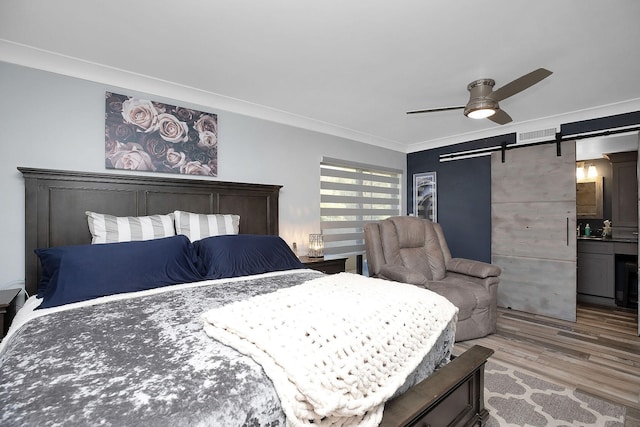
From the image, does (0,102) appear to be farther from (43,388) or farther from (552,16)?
(552,16)

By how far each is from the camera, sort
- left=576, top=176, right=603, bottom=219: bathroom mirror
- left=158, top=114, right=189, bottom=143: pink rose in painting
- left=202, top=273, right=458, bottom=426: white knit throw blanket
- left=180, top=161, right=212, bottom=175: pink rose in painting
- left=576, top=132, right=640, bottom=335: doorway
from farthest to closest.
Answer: left=576, top=176, right=603, bottom=219: bathroom mirror → left=576, top=132, right=640, bottom=335: doorway → left=180, top=161, right=212, bottom=175: pink rose in painting → left=158, top=114, right=189, bottom=143: pink rose in painting → left=202, top=273, right=458, bottom=426: white knit throw blanket

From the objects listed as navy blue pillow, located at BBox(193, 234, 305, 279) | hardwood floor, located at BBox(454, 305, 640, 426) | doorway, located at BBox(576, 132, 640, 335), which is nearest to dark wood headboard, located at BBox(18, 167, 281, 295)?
navy blue pillow, located at BBox(193, 234, 305, 279)

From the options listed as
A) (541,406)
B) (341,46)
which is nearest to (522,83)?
(341,46)

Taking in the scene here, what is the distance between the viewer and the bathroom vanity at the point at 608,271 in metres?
4.00

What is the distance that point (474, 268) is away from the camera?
3.23 metres

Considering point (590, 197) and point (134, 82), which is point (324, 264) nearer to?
point (134, 82)

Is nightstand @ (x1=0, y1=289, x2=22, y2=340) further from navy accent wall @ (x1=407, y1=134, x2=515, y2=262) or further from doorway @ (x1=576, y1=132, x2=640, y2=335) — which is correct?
doorway @ (x1=576, y1=132, x2=640, y2=335)

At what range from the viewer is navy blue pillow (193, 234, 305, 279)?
2264 millimetres

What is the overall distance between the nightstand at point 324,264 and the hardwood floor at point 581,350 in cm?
145

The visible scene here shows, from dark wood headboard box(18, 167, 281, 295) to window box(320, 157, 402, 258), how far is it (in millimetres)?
1259

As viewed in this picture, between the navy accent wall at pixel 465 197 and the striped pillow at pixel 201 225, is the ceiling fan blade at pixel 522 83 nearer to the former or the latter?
the navy accent wall at pixel 465 197

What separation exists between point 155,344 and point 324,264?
7.97 ft

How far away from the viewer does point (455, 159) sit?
15.5 ft

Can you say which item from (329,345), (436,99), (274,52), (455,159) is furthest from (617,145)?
(329,345)
